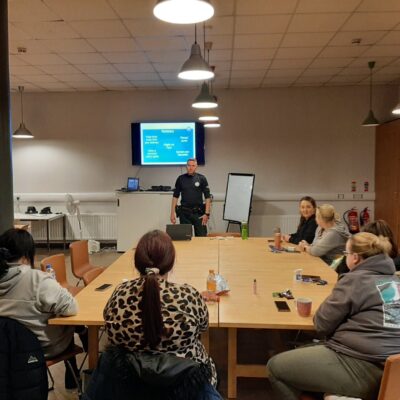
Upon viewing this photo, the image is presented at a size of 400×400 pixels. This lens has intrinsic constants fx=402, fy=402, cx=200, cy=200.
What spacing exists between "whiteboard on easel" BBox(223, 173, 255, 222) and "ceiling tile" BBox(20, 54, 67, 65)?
336 cm

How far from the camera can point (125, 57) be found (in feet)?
17.2

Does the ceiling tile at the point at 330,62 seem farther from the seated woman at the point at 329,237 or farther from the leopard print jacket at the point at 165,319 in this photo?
the leopard print jacket at the point at 165,319

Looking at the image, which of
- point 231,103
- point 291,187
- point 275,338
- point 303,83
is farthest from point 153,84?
point 275,338

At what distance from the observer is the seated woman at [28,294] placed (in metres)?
2.13

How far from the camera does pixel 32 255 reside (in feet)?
7.60

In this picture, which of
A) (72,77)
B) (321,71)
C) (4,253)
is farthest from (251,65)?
(4,253)

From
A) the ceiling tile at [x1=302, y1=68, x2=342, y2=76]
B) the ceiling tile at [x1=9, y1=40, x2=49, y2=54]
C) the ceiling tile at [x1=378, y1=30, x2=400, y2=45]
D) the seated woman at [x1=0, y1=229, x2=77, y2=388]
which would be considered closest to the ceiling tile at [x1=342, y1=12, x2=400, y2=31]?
the ceiling tile at [x1=378, y1=30, x2=400, y2=45]

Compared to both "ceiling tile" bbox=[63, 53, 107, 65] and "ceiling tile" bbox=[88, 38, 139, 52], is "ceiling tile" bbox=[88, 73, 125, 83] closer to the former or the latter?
"ceiling tile" bbox=[63, 53, 107, 65]

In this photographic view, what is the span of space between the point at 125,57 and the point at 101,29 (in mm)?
1020

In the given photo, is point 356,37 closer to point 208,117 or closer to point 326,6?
point 326,6

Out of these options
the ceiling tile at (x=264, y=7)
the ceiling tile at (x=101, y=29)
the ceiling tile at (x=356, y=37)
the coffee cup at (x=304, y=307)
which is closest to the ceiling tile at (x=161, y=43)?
the ceiling tile at (x=101, y=29)

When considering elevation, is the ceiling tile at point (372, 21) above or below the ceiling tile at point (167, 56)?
above

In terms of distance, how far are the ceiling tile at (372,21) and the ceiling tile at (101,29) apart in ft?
7.69

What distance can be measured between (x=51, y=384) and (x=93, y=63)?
4181 mm
